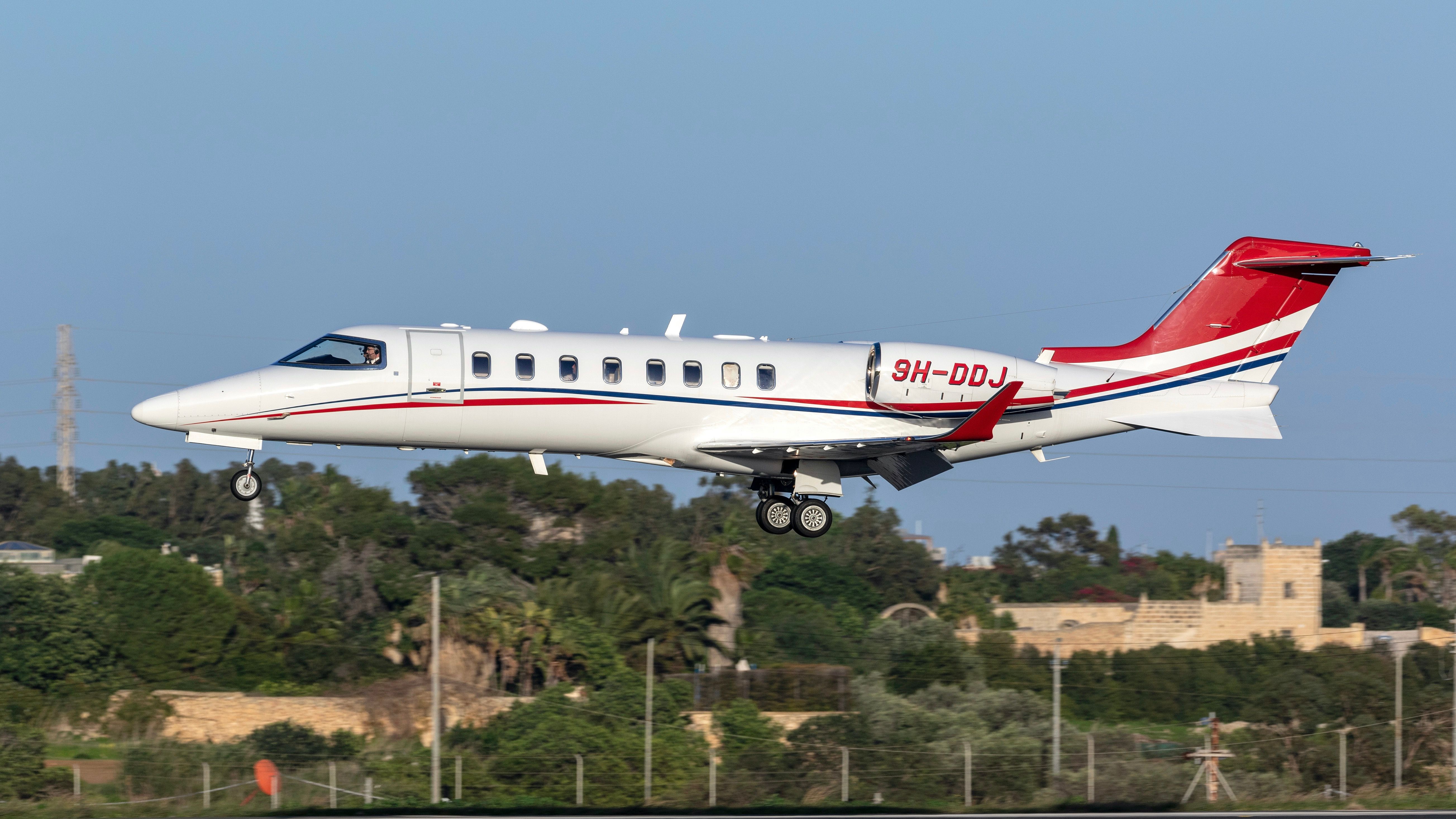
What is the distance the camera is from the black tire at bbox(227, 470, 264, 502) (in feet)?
77.7

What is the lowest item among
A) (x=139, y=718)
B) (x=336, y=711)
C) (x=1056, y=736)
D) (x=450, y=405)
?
(x=139, y=718)

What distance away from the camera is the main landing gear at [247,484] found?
77.7ft

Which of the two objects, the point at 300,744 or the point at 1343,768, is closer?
the point at 1343,768

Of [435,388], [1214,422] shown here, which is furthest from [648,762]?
[435,388]

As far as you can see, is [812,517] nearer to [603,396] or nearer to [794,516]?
[794,516]

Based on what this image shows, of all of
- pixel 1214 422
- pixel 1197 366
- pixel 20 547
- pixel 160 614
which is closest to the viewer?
pixel 1214 422

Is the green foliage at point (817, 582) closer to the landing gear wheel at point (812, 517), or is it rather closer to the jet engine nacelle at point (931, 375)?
the landing gear wheel at point (812, 517)

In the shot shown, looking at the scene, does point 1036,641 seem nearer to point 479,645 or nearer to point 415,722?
point 479,645

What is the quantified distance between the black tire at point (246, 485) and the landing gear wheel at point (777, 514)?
8.02 meters

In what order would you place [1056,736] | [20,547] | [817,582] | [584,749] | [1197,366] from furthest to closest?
[20,547]
[817,582]
[584,749]
[1056,736]
[1197,366]

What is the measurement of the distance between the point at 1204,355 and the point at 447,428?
1337 cm

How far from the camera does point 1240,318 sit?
27.8 meters

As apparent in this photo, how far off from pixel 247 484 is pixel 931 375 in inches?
426

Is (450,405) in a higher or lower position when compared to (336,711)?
higher
